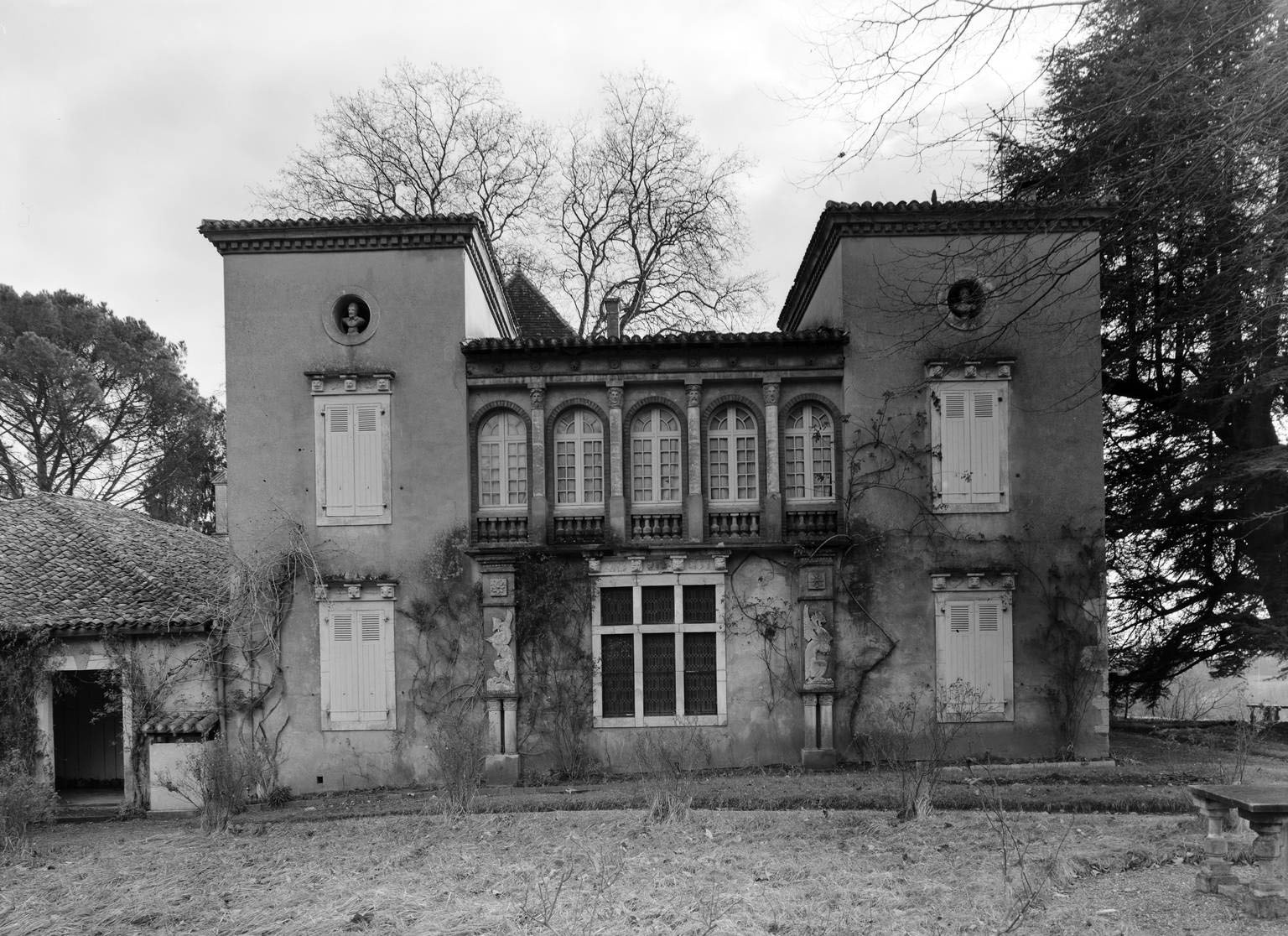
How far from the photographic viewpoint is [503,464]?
16.1 meters

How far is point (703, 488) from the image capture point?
15875mm

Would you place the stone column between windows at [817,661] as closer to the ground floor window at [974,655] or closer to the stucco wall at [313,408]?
the ground floor window at [974,655]

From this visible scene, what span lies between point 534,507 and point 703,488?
8.96 feet

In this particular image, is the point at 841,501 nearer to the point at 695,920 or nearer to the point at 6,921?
the point at 695,920

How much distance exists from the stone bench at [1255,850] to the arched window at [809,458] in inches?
335

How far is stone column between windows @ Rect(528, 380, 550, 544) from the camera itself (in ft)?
51.8

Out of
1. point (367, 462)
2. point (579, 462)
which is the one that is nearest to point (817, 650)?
point (579, 462)

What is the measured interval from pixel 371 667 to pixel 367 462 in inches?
127

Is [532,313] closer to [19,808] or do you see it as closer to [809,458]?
[809,458]

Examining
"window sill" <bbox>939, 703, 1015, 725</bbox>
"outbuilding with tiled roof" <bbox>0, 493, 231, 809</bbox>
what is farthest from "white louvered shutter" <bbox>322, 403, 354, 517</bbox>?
"window sill" <bbox>939, 703, 1015, 725</bbox>

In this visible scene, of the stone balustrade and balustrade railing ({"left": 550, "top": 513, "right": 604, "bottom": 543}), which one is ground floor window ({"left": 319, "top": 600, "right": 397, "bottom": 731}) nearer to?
balustrade railing ({"left": 550, "top": 513, "right": 604, "bottom": 543})

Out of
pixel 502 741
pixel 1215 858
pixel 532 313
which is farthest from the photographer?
pixel 532 313

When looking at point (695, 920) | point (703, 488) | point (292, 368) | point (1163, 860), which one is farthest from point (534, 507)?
point (1163, 860)

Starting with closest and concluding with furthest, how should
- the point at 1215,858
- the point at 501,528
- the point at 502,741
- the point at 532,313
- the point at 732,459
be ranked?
the point at 1215,858 < the point at 502,741 < the point at 501,528 < the point at 732,459 < the point at 532,313
